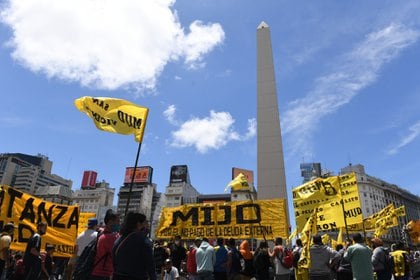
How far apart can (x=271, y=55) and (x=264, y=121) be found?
493 centimetres

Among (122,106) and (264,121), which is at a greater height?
(264,121)

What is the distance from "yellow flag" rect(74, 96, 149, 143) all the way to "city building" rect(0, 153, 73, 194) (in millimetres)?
161138

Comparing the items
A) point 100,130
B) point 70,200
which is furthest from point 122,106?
A: point 70,200

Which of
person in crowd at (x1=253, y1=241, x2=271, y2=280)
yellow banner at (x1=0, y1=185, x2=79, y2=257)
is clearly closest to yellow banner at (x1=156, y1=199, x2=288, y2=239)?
person in crowd at (x1=253, y1=241, x2=271, y2=280)

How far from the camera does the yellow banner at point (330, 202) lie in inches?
439

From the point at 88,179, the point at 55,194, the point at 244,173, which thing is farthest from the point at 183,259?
the point at 55,194

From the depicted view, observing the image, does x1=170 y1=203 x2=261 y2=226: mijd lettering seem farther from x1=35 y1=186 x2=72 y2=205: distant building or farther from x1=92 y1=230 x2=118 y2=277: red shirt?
x1=35 y1=186 x2=72 y2=205: distant building

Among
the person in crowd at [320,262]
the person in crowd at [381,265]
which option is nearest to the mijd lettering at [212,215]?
the person in crowd at [381,265]

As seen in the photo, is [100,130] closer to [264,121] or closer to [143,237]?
[143,237]

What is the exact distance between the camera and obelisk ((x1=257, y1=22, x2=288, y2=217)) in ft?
67.0

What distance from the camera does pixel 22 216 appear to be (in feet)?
Result: 33.7

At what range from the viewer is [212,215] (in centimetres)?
1369

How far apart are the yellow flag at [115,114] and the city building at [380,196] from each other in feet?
346

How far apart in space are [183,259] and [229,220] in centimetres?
263
